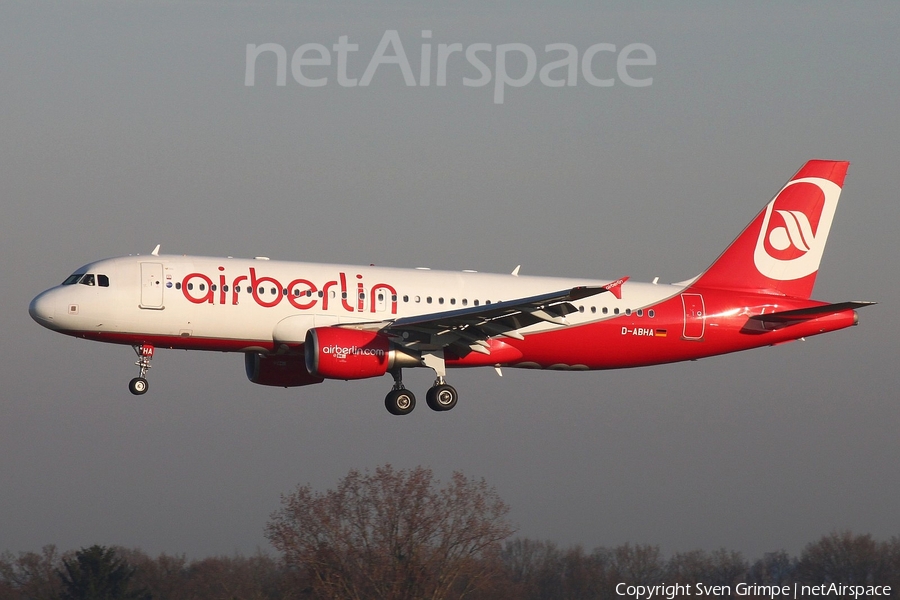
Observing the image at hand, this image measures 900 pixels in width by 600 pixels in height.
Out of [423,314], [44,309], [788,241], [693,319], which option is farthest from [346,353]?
[788,241]

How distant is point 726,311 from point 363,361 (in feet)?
49.6

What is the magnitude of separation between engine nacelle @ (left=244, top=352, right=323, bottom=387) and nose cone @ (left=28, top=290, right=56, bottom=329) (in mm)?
8144

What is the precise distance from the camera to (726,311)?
51094 millimetres

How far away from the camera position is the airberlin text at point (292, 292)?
1759 inches

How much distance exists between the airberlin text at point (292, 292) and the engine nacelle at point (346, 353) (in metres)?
1.29

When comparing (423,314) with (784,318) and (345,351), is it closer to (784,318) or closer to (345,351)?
(345,351)

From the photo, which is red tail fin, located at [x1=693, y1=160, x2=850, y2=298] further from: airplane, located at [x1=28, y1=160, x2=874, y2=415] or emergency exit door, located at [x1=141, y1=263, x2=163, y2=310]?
emergency exit door, located at [x1=141, y1=263, x2=163, y2=310]

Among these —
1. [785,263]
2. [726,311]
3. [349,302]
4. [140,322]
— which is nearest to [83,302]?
[140,322]

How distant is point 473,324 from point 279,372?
8.49 m

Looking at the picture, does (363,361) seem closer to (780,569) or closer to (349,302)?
(349,302)

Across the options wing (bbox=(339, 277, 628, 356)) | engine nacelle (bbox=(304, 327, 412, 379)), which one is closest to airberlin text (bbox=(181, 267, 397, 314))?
wing (bbox=(339, 277, 628, 356))

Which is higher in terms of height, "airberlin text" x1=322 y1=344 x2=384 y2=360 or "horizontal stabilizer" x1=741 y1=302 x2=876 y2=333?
"horizontal stabilizer" x1=741 y1=302 x2=876 y2=333

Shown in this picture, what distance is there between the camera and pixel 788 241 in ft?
A: 179

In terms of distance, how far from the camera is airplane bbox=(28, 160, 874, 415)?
146ft
